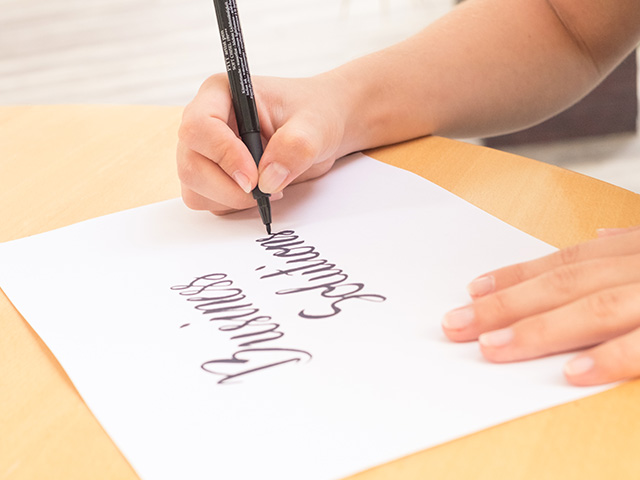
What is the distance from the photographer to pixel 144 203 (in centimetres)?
65

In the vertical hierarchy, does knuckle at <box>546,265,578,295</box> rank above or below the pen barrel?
below

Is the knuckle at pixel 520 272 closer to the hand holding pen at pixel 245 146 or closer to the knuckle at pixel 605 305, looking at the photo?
the knuckle at pixel 605 305

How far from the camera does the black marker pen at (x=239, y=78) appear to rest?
0.57 meters

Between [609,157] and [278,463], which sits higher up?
[278,463]

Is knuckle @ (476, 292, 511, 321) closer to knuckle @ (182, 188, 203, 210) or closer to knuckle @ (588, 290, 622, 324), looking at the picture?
knuckle @ (588, 290, 622, 324)

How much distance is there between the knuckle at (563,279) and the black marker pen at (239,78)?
Result: 240mm

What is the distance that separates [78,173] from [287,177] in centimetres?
26

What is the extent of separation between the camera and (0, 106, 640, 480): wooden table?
1.04ft

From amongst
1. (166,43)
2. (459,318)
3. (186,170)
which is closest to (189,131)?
(186,170)

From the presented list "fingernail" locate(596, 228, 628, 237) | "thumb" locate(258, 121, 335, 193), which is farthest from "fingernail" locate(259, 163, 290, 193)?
"fingernail" locate(596, 228, 628, 237)

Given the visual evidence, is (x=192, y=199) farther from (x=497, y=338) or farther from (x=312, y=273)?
(x=497, y=338)

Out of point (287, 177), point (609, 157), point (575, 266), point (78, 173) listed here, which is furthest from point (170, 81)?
point (575, 266)

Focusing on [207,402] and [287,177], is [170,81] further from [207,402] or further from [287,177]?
[207,402]

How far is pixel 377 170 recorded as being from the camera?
63 centimetres
